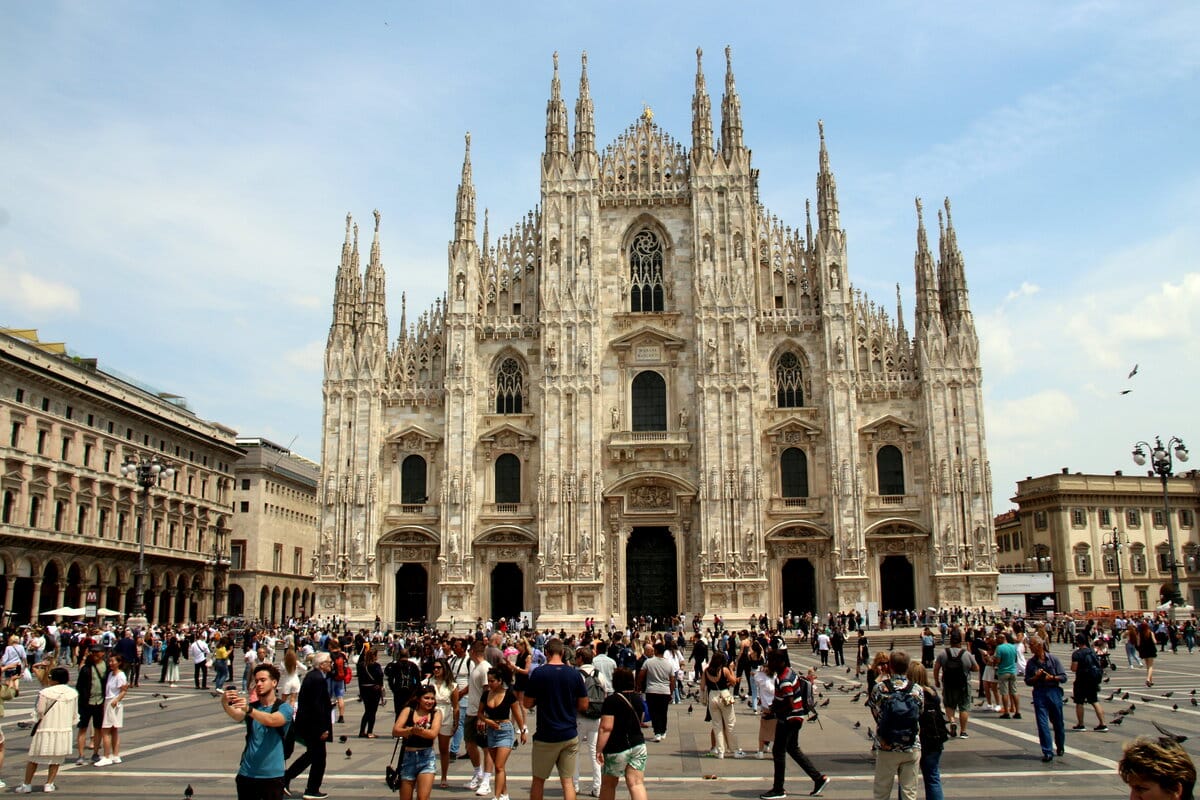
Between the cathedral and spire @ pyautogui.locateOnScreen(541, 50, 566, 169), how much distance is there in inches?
8.3

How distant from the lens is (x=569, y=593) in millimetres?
42281

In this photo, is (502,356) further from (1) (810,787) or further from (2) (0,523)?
(1) (810,787)

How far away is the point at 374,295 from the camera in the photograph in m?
45.7

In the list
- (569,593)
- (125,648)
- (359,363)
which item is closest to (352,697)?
(125,648)

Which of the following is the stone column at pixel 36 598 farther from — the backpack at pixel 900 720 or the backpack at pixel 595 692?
the backpack at pixel 900 720

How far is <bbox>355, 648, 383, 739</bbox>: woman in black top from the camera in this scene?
616 inches

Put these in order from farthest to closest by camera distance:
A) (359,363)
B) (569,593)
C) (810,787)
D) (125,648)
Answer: (359,363) < (569,593) < (125,648) < (810,787)

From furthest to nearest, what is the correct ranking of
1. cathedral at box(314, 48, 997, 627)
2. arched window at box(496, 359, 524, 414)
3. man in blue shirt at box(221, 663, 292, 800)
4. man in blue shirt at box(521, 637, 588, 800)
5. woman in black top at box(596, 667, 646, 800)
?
arched window at box(496, 359, 524, 414)
cathedral at box(314, 48, 997, 627)
man in blue shirt at box(521, 637, 588, 800)
woman in black top at box(596, 667, 646, 800)
man in blue shirt at box(221, 663, 292, 800)

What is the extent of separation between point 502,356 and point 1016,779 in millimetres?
35777

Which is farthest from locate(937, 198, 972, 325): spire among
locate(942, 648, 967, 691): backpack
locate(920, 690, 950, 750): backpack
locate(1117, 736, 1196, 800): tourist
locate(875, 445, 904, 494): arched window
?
locate(1117, 736, 1196, 800): tourist

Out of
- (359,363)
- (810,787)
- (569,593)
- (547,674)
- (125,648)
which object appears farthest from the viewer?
(359,363)

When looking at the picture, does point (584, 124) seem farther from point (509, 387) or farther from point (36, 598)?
point (36, 598)

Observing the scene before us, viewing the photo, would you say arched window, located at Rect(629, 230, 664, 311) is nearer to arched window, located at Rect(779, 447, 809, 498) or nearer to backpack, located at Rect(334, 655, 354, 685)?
arched window, located at Rect(779, 447, 809, 498)

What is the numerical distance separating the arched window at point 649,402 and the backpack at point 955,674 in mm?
29438
